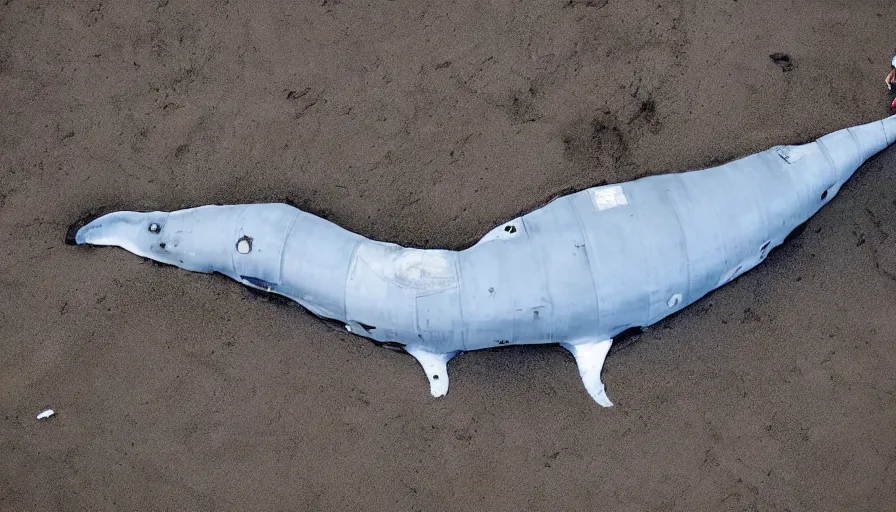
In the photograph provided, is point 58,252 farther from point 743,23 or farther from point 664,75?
point 743,23

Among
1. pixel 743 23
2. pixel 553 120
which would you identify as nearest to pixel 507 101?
pixel 553 120

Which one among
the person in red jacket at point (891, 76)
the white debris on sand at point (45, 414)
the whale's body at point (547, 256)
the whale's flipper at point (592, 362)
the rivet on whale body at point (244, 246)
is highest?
the person in red jacket at point (891, 76)

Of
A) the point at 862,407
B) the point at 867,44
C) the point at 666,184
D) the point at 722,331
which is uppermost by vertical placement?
the point at 867,44

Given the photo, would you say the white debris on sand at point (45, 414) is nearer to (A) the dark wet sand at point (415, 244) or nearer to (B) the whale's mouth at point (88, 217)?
(A) the dark wet sand at point (415, 244)

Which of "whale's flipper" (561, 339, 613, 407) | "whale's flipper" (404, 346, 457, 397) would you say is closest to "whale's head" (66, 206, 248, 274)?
"whale's flipper" (404, 346, 457, 397)

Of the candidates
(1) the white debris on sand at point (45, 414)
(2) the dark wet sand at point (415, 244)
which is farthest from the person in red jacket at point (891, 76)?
(1) the white debris on sand at point (45, 414)

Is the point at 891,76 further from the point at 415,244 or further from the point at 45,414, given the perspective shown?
the point at 45,414

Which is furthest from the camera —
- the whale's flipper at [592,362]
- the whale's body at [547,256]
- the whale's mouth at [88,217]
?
the whale's mouth at [88,217]
